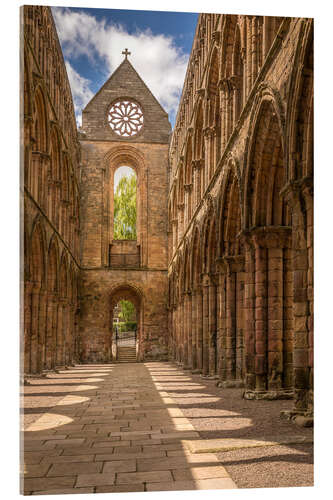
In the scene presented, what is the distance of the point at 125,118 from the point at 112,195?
466 cm

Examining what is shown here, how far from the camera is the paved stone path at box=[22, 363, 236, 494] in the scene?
4.58 m

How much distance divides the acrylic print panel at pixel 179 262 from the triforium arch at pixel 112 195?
22 centimetres

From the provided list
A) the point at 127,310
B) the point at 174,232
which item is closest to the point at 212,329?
the point at 174,232

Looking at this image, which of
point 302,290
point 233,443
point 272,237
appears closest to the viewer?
point 233,443

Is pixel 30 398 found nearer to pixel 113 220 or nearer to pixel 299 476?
pixel 299 476

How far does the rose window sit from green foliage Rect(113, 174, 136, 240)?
2.96 metres

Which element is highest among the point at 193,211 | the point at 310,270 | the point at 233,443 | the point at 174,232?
the point at 193,211

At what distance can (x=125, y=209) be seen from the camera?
108ft

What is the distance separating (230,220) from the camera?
13.6 m

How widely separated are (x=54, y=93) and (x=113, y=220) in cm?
1267

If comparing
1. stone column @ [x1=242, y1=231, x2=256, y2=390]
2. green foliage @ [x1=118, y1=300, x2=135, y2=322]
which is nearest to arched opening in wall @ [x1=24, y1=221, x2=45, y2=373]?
stone column @ [x1=242, y1=231, x2=256, y2=390]

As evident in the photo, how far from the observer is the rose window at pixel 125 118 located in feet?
101

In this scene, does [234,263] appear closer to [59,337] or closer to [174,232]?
[59,337]

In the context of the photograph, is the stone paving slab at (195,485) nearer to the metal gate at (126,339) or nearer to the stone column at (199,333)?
the stone column at (199,333)
